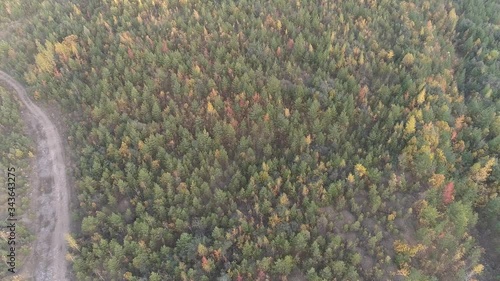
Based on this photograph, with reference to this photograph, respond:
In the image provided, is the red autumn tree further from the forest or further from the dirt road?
the dirt road

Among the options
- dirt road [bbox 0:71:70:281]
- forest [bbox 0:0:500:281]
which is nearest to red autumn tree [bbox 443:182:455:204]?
forest [bbox 0:0:500:281]

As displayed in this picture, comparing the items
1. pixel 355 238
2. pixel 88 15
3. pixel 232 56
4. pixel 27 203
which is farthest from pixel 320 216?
pixel 88 15

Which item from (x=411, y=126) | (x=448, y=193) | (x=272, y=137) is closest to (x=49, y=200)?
(x=272, y=137)

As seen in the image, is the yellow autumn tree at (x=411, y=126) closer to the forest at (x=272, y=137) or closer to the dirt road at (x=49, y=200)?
the forest at (x=272, y=137)

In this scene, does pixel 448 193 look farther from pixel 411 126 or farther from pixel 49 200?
pixel 49 200

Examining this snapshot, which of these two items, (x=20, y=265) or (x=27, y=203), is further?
(x=27, y=203)

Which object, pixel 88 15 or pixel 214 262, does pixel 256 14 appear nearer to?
pixel 88 15
